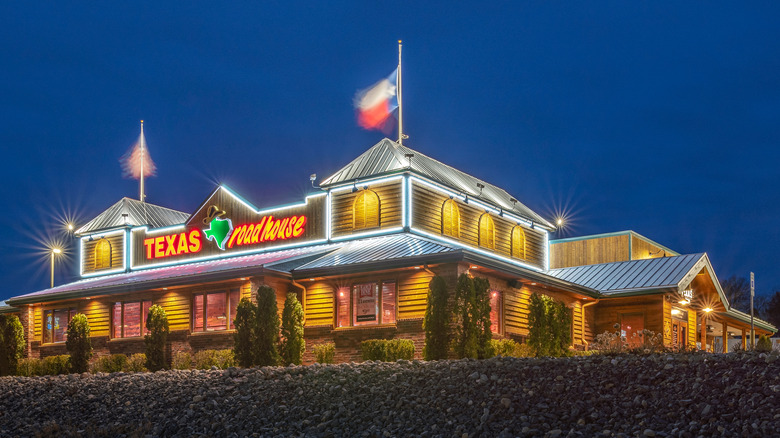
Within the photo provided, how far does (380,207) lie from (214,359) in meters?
7.86

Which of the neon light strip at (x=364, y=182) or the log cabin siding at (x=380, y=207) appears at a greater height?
the neon light strip at (x=364, y=182)

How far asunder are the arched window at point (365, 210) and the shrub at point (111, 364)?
9.15m

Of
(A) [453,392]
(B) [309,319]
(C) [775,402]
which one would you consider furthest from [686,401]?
(B) [309,319]

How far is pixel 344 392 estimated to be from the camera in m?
15.6

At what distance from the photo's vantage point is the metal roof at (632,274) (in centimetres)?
3177

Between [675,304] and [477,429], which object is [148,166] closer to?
[675,304]

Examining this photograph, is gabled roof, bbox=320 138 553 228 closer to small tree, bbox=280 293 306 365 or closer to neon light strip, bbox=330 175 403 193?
neon light strip, bbox=330 175 403 193

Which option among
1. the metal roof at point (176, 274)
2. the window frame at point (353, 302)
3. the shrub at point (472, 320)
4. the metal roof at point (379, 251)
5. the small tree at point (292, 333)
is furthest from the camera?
the metal roof at point (176, 274)

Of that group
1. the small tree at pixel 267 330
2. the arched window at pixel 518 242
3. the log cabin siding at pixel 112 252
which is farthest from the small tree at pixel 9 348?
the arched window at pixel 518 242

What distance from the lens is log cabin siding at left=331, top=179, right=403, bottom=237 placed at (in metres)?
29.1

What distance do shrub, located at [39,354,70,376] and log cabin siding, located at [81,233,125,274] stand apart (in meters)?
7.68

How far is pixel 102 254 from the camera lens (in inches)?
1478

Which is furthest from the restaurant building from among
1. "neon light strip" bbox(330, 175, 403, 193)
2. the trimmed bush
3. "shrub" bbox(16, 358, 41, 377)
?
"shrub" bbox(16, 358, 41, 377)

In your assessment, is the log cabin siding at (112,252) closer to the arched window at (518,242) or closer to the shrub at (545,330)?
the arched window at (518,242)
